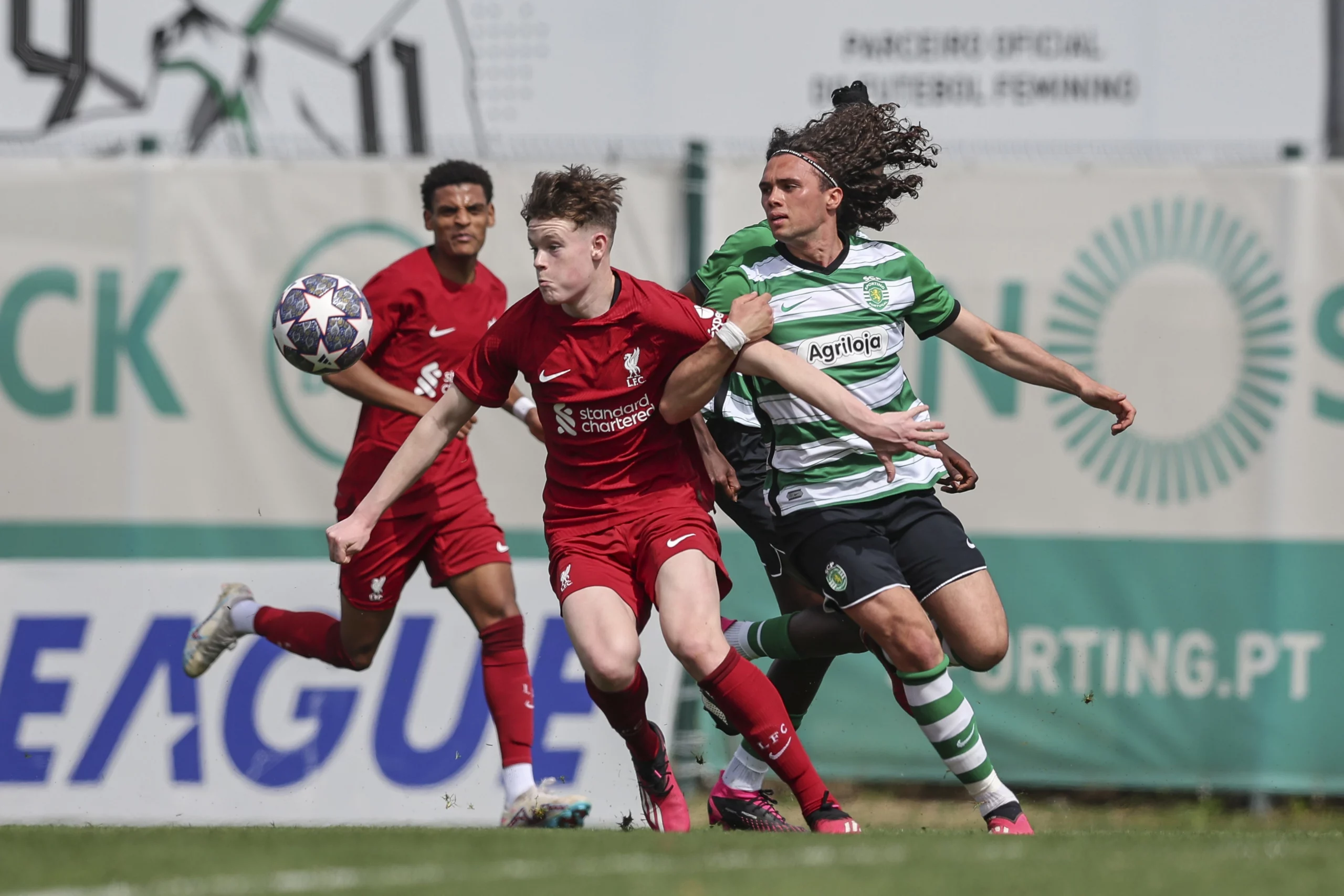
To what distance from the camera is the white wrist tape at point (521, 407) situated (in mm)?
6598

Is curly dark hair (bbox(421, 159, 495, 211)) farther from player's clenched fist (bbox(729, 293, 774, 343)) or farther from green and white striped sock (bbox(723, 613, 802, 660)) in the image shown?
green and white striped sock (bbox(723, 613, 802, 660))

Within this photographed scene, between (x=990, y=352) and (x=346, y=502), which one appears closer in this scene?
(x=990, y=352)

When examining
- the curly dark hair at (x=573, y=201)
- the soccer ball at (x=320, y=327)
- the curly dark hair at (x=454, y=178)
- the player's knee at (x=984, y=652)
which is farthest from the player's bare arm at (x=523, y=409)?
the player's knee at (x=984, y=652)

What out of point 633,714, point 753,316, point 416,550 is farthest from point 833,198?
point 416,550

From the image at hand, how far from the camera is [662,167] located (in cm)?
837

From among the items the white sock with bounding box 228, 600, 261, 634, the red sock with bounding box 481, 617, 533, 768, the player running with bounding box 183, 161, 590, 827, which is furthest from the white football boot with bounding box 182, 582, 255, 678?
the red sock with bounding box 481, 617, 533, 768

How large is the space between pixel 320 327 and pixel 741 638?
202 cm

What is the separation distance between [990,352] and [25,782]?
5.34 metres

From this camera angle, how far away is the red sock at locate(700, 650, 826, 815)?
5266mm

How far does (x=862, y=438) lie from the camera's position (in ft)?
17.6

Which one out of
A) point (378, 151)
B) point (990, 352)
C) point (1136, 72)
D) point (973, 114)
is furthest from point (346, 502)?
point (1136, 72)

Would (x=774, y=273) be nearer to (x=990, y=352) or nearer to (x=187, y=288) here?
(x=990, y=352)

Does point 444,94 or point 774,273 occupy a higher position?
point 444,94

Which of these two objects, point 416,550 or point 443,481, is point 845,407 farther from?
point 416,550
